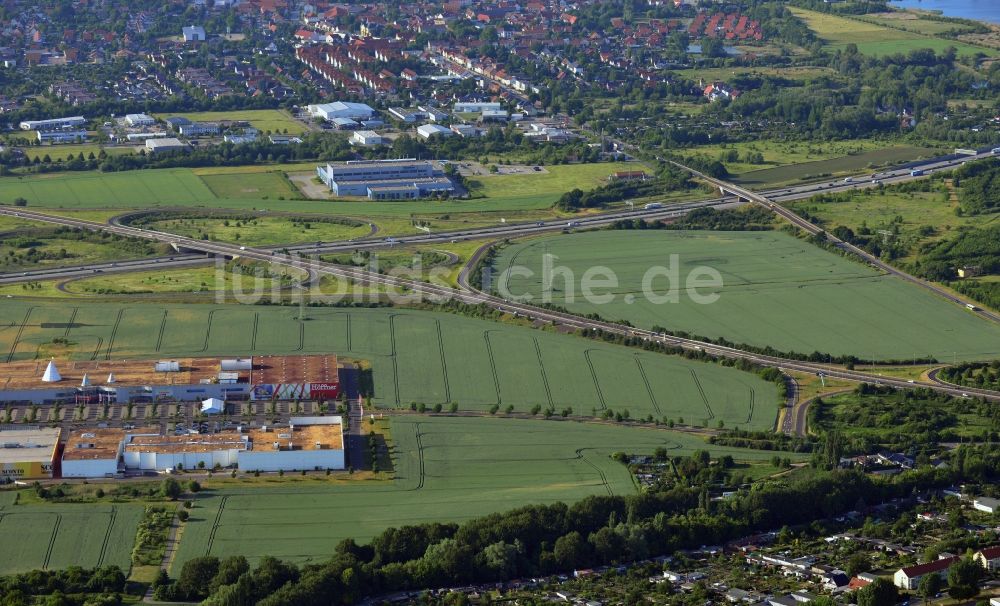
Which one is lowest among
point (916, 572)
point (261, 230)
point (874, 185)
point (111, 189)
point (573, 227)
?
point (111, 189)

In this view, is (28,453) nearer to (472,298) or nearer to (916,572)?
(472,298)

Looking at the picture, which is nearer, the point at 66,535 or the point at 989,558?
the point at 989,558

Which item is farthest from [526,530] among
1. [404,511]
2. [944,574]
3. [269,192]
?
[269,192]

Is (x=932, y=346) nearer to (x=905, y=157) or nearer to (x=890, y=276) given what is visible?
(x=890, y=276)

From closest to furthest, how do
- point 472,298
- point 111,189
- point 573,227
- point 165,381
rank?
point 165,381 → point 472,298 → point 573,227 → point 111,189

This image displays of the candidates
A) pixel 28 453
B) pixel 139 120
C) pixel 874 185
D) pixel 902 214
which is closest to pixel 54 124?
pixel 139 120

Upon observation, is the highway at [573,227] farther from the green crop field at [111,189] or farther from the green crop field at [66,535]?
the green crop field at [66,535]

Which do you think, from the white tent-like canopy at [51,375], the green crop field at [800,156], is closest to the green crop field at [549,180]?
the green crop field at [800,156]
